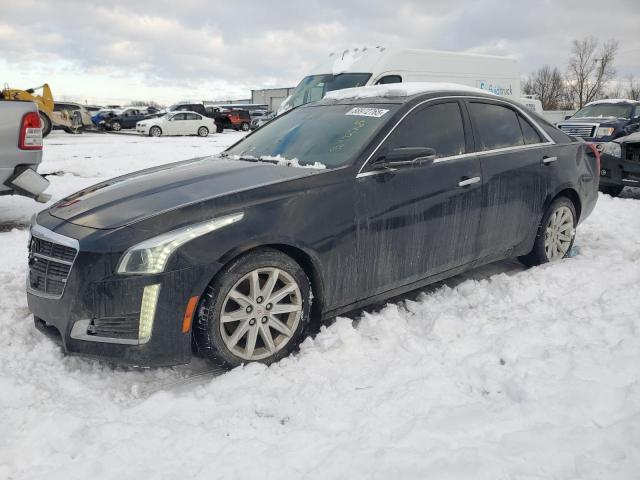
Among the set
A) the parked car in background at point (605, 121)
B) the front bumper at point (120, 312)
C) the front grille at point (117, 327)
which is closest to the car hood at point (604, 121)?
the parked car in background at point (605, 121)

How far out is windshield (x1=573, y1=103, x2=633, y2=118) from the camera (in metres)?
14.3

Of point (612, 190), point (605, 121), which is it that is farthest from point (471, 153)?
point (605, 121)

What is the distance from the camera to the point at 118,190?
3.41 meters

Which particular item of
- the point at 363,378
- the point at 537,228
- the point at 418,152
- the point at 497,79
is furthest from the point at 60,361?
the point at 497,79

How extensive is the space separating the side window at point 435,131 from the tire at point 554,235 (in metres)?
1.26

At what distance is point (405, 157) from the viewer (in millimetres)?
3416

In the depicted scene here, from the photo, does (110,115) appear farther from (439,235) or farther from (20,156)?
(439,235)

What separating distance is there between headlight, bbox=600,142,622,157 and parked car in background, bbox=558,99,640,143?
5.04m

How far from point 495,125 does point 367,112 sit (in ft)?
3.96

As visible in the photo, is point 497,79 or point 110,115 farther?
point 110,115

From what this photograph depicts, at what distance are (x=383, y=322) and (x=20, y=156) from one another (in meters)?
4.82

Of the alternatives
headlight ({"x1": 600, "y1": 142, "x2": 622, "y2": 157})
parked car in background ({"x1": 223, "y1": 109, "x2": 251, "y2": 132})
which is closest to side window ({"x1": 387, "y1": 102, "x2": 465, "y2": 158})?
headlight ({"x1": 600, "y1": 142, "x2": 622, "y2": 157})

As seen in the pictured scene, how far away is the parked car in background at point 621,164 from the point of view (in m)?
8.52

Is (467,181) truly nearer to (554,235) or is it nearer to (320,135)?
(320,135)
